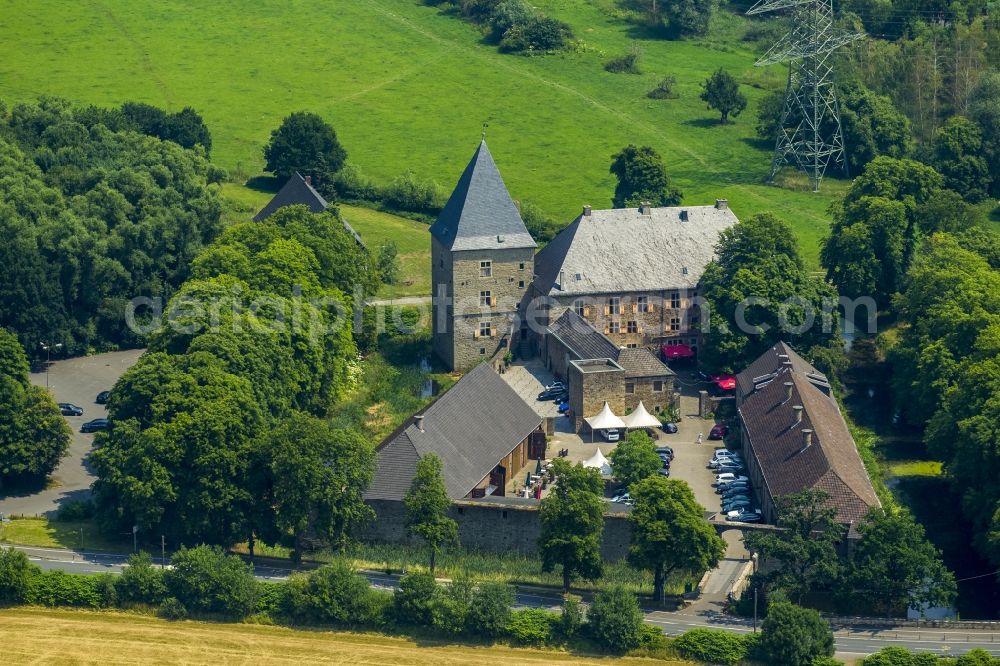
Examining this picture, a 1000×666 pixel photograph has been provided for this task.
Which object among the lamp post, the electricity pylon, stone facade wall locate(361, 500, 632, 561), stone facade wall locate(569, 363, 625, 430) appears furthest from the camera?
the electricity pylon

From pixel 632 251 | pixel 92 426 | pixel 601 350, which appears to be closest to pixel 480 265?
pixel 632 251

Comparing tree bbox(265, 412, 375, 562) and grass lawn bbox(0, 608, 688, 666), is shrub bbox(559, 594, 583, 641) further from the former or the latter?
tree bbox(265, 412, 375, 562)

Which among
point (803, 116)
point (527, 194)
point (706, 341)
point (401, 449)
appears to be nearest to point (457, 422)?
point (401, 449)

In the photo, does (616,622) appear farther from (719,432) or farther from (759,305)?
(759,305)

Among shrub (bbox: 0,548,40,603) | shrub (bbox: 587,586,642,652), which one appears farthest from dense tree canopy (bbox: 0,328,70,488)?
shrub (bbox: 587,586,642,652)

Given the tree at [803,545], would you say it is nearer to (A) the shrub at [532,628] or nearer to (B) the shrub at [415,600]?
(A) the shrub at [532,628]

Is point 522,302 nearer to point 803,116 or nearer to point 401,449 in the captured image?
point 401,449

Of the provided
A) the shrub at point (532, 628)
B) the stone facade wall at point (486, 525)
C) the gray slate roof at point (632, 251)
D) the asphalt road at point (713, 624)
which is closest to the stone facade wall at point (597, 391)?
the gray slate roof at point (632, 251)
